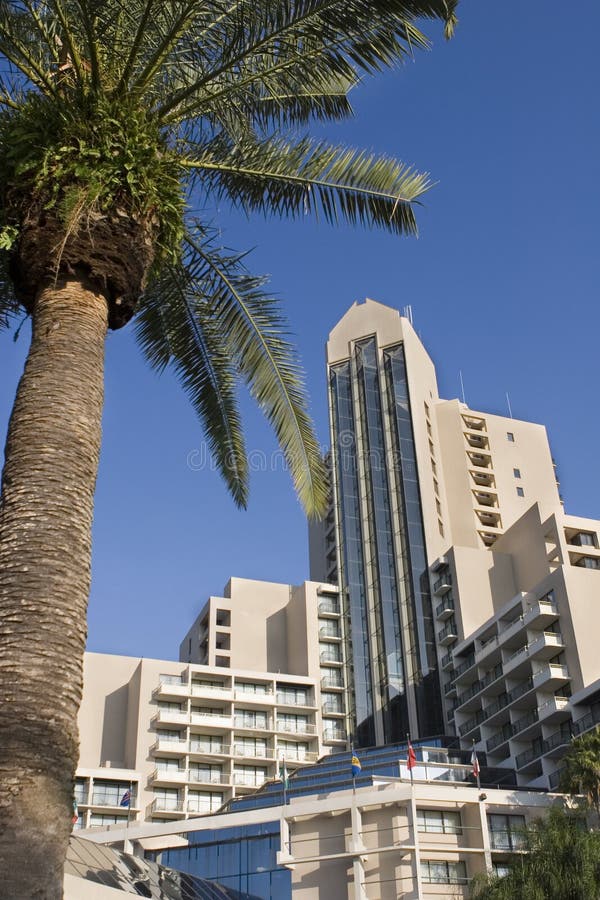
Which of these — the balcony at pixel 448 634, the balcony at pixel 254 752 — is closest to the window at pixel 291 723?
the balcony at pixel 254 752

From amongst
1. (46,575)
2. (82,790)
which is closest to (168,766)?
(82,790)

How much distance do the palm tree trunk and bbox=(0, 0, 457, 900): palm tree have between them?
18mm

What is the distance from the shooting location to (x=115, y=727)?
77.4m

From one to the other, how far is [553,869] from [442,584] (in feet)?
137

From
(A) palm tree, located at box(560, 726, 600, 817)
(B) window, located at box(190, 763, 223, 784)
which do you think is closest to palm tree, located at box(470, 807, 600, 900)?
(A) palm tree, located at box(560, 726, 600, 817)

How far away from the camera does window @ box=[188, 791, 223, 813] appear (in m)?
72.9

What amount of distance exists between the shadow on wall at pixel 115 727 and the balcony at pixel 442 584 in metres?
26.9

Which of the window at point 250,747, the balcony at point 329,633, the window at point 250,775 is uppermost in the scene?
the balcony at point 329,633

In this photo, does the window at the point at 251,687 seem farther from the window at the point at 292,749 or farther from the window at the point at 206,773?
the window at the point at 206,773

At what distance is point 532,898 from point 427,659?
4096 centimetres

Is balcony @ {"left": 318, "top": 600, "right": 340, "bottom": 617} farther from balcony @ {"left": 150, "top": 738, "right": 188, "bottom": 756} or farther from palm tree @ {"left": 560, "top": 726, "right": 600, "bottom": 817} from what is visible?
palm tree @ {"left": 560, "top": 726, "right": 600, "bottom": 817}

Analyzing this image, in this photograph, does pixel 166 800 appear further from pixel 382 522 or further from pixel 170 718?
pixel 382 522

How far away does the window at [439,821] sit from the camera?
155 ft

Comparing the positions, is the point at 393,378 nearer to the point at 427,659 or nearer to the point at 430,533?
the point at 430,533
